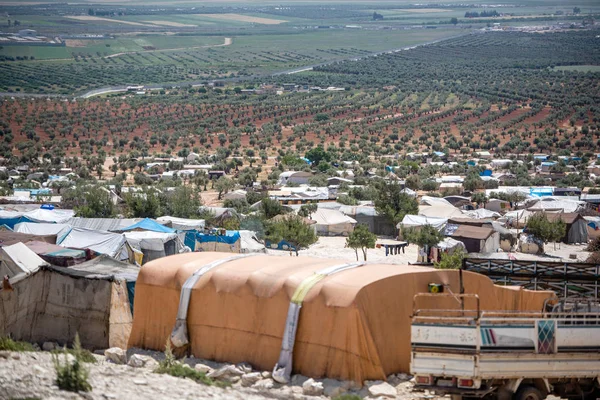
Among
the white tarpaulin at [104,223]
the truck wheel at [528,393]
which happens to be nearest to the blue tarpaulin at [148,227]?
the white tarpaulin at [104,223]

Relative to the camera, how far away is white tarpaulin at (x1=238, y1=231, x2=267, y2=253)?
29656mm

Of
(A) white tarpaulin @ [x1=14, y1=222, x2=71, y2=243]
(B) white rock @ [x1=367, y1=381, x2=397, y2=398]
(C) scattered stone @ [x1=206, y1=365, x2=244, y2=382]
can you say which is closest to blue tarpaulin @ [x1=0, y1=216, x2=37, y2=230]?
(A) white tarpaulin @ [x1=14, y1=222, x2=71, y2=243]

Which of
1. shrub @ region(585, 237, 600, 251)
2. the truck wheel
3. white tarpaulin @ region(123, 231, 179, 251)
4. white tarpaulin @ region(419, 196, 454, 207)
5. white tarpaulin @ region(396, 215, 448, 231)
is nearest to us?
the truck wheel

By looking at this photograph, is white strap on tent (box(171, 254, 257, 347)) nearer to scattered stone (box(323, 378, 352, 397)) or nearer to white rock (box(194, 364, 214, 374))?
white rock (box(194, 364, 214, 374))

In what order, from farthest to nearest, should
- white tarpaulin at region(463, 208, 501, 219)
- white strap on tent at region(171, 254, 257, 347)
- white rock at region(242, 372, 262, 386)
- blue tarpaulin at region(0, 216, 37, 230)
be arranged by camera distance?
white tarpaulin at region(463, 208, 501, 219) < blue tarpaulin at region(0, 216, 37, 230) < white strap on tent at region(171, 254, 257, 347) < white rock at region(242, 372, 262, 386)

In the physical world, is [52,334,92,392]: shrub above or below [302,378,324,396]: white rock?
above

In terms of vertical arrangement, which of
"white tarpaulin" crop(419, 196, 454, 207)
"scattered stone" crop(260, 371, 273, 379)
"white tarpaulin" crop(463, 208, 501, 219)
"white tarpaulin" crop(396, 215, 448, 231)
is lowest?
"white tarpaulin" crop(419, 196, 454, 207)

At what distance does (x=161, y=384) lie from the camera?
11.1 metres

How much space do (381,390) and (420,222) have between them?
25.1m

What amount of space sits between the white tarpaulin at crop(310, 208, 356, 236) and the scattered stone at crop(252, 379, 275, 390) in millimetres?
25438

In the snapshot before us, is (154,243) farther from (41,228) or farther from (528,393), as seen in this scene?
(528,393)

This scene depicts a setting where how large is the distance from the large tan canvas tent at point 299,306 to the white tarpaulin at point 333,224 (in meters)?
23.1

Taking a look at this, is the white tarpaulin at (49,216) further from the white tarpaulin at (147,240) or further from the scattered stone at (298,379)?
the scattered stone at (298,379)

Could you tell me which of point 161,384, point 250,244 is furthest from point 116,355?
point 250,244
